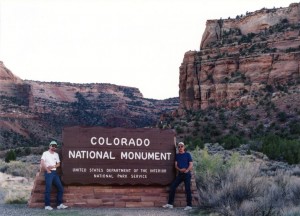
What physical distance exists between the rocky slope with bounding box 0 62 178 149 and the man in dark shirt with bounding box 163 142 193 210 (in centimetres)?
5859

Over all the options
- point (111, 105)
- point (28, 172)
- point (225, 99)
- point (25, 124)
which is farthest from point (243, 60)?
point (111, 105)

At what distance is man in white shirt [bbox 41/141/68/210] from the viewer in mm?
11703

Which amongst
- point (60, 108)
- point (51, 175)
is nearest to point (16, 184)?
point (51, 175)

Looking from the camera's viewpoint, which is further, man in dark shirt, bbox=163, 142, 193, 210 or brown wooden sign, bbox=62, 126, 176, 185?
brown wooden sign, bbox=62, 126, 176, 185

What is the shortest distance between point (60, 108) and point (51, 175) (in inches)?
3909

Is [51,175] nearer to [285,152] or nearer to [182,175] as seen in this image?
[182,175]

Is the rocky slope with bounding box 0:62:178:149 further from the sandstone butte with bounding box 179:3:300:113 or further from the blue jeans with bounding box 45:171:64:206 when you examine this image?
the blue jeans with bounding box 45:171:64:206

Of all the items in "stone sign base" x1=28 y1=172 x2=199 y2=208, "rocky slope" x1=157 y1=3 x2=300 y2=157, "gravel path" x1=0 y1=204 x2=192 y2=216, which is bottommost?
"gravel path" x1=0 y1=204 x2=192 y2=216

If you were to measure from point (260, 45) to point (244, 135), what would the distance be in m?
24.0

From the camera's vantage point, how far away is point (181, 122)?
200ft

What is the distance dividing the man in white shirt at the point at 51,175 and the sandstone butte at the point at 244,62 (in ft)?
153

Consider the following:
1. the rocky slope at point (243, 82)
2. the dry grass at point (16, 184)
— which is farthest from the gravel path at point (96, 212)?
the rocky slope at point (243, 82)

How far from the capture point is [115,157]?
12469 millimetres

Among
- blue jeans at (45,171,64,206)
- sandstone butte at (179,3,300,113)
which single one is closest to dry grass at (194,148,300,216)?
blue jeans at (45,171,64,206)
